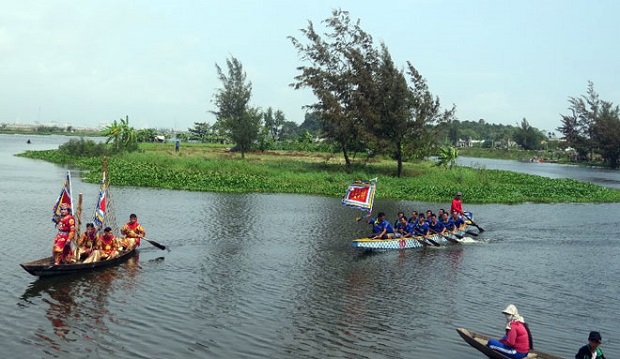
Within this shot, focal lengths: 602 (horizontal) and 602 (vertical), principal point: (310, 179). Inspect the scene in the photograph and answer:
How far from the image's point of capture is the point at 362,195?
108 feet

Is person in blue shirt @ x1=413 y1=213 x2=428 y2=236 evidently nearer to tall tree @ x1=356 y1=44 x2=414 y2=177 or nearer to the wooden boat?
the wooden boat

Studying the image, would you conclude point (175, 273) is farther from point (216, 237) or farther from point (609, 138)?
point (609, 138)

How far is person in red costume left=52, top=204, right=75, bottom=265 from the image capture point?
23.0m

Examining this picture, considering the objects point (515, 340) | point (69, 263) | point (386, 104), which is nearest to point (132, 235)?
point (69, 263)

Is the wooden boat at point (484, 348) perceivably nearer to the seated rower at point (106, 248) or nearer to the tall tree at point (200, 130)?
the seated rower at point (106, 248)

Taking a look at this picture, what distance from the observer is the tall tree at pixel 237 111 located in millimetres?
78938

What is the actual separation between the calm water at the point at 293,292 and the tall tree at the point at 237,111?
128 ft

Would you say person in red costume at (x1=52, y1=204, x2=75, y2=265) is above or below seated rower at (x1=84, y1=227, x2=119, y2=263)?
above

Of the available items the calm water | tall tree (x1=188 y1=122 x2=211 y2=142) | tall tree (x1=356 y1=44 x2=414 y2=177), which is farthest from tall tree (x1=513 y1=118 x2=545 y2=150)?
the calm water

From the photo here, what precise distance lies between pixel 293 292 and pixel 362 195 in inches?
440

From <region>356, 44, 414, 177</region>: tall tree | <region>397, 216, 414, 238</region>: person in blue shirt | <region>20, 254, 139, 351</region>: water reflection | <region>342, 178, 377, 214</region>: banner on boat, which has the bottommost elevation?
<region>20, 254, 139, 351</region>: water reflection

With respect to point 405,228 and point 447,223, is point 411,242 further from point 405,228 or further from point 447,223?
point 447,223

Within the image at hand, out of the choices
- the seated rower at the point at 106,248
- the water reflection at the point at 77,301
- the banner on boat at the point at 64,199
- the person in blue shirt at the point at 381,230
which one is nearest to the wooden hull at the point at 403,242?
the person in blue shirt at the point at 381,230

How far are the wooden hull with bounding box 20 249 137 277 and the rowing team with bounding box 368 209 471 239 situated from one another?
13.5 meters
